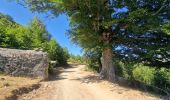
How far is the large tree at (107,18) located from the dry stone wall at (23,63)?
382cm

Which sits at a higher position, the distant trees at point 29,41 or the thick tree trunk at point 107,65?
the distant trees at point 29,41

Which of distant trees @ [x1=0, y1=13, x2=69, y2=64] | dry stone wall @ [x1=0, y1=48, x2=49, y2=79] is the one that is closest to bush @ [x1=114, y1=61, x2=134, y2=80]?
distant trees @ [x1=0, y1=13, x2=69, y2=64]

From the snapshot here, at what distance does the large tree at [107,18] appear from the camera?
19.0 m

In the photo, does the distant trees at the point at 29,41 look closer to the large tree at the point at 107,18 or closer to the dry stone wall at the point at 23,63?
the large tree at the point at 107,18

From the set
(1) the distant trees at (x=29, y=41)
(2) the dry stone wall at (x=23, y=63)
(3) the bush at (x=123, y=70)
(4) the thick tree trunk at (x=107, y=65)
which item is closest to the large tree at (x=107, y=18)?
(4) the thick tree trunk at (x=107, y=65)

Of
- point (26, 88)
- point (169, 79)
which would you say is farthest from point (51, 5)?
point (169, 79)

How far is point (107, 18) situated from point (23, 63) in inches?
266

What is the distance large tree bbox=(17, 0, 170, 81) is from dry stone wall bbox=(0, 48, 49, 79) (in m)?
3.82

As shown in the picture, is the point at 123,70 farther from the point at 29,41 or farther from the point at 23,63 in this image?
the point at 23,63

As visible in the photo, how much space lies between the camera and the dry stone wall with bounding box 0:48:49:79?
62.2ft

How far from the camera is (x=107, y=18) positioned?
19312mm

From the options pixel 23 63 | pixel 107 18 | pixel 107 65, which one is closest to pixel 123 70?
pixel 107 65

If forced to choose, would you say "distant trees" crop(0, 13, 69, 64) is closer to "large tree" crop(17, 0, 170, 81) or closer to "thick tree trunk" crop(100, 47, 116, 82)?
"large tree" crop(17, 0, 170, 81)

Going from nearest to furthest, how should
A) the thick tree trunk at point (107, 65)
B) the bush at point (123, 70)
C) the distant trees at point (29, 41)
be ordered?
the thick tree trunk at point (107, 65), the distant trees at point (29, 41), the bush at point (123, 70)
